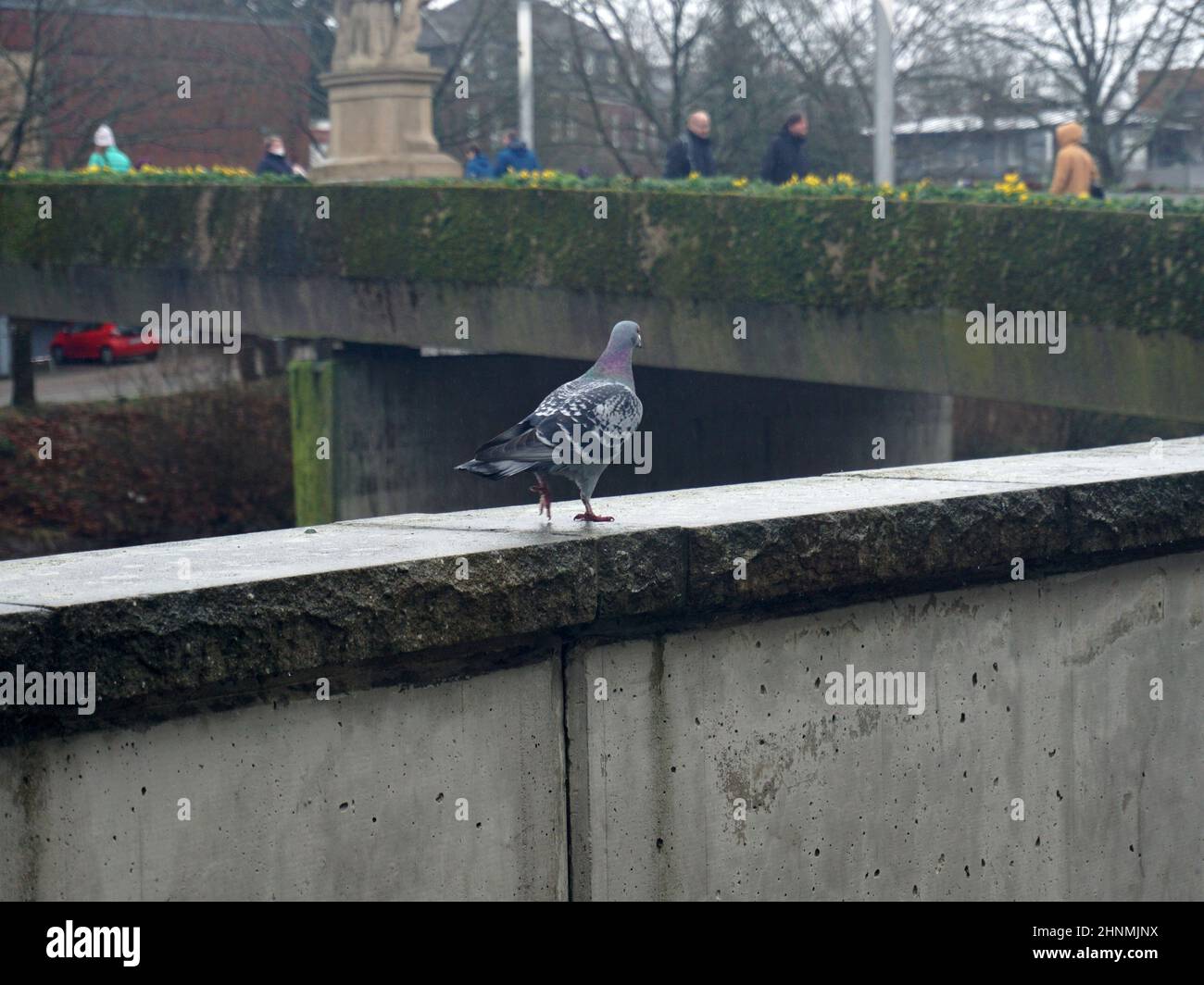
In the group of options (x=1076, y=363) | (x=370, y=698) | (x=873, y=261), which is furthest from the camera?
(x=873, y=261)

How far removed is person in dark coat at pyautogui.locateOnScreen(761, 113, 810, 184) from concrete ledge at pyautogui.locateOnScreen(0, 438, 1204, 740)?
49.9ft

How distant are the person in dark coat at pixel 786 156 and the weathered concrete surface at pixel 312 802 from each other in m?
16.7

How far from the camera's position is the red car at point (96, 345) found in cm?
4106

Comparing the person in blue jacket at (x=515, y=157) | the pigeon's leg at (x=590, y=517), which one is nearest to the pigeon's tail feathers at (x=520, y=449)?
the pigeon's leg at (x=590, y=517)

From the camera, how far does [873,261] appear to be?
15.2 m

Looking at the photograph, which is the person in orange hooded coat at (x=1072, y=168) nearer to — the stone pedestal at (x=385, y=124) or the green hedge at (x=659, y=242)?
the green hedge at (x=659, y=242)

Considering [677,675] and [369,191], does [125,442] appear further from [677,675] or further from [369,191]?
[677,675]

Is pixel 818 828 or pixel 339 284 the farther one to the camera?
pixel 339 284

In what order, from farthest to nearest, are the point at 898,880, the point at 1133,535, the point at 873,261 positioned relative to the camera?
the point at 873,261
the point at 1133,535
the point at 898,880

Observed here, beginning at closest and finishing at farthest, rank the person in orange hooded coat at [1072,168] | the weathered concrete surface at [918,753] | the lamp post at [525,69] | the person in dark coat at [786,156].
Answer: the weathered concrete surface at [918,753] < the person in orange hooded coat at [1072,168] < the person in dark coat at [786,156] < the lamp post at [525,69]

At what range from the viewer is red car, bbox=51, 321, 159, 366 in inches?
1617

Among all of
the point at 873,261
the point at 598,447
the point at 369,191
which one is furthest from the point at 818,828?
the point at 369,191

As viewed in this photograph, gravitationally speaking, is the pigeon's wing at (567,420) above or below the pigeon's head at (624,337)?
below

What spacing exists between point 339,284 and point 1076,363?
30.8ft
